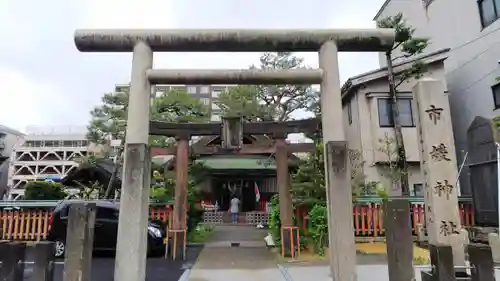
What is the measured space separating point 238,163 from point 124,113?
7086 millimetres

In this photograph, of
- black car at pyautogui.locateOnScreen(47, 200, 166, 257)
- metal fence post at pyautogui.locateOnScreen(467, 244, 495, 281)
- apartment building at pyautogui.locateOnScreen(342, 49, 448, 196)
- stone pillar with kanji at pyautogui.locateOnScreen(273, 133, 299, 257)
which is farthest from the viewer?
apartment building at pyautogui.locateOnScreen(342, 49, 448, 196)

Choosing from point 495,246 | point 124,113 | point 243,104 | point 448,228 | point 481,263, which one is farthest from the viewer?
point 243,104

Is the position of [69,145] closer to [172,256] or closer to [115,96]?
[115,96]

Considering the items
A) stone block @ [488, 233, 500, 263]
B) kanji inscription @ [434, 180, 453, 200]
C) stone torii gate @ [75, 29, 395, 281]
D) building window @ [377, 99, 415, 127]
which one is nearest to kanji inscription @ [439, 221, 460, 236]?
kanji inscription @ [434, 180, 453, 200]

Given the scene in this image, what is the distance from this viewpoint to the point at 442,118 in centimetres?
693

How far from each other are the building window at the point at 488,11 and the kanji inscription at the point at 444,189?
1166 cm

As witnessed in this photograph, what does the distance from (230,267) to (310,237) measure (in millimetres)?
2842

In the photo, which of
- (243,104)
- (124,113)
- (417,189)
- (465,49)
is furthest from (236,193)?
(465,49)

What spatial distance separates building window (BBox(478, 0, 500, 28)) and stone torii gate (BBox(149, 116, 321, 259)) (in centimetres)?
1019

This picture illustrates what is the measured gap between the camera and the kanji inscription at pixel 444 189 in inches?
264

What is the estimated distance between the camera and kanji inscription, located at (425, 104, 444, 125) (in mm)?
6934

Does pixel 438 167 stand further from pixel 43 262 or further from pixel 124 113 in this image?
pixel 124 113

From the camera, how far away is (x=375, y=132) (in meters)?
16.8

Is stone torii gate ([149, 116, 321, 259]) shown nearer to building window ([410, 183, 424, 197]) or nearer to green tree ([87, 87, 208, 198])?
green tree ([87, 87, 208, 198])
